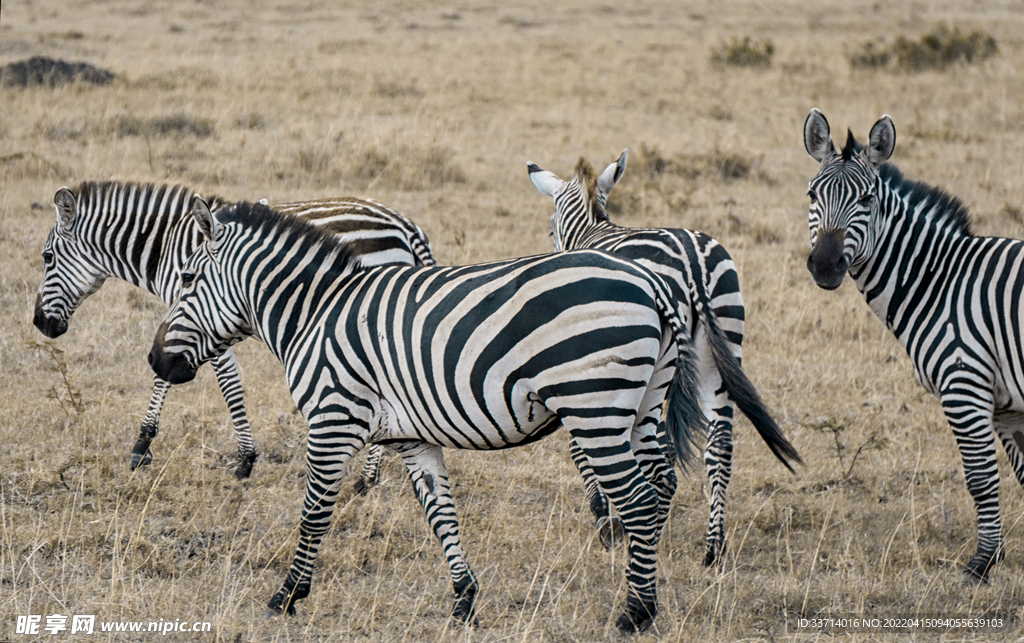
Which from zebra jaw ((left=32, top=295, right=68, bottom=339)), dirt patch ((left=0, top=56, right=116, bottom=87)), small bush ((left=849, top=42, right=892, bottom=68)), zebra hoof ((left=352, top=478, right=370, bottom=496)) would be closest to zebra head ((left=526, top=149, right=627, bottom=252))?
zebra hoof ((left=352, top=478, right=370, bottom=496))

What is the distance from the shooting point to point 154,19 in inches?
931

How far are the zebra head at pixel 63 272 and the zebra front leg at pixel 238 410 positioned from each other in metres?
1.14

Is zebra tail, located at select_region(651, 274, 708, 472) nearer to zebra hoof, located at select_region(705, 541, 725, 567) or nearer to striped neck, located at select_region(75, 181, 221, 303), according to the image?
zebra hoof, located at select_region(705, 541, 725, 567)

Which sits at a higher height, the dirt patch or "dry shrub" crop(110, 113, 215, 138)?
the dirt patch

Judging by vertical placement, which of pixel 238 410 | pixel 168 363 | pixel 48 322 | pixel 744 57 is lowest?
pixel 238 410

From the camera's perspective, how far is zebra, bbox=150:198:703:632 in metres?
3.79

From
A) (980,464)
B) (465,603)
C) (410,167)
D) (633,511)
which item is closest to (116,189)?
(465,603)

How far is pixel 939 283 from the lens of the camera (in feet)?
16.2

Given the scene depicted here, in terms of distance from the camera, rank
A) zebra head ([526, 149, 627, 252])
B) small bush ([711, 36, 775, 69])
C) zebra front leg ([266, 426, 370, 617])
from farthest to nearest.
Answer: small bush ([711, 36, 775, 69]), zebra head ([526, 149, 627, 252]), zebra front leg ([266, 426, 370, 617])

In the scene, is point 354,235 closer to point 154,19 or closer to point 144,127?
point 144,127

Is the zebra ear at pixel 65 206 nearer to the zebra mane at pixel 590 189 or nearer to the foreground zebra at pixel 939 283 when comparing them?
the zebra mane at pixel 590 189

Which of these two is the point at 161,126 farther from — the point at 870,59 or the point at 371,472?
the point at 870,59

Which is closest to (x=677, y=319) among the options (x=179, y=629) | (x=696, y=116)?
(x=179, y=629)

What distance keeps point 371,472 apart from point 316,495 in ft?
5.19
